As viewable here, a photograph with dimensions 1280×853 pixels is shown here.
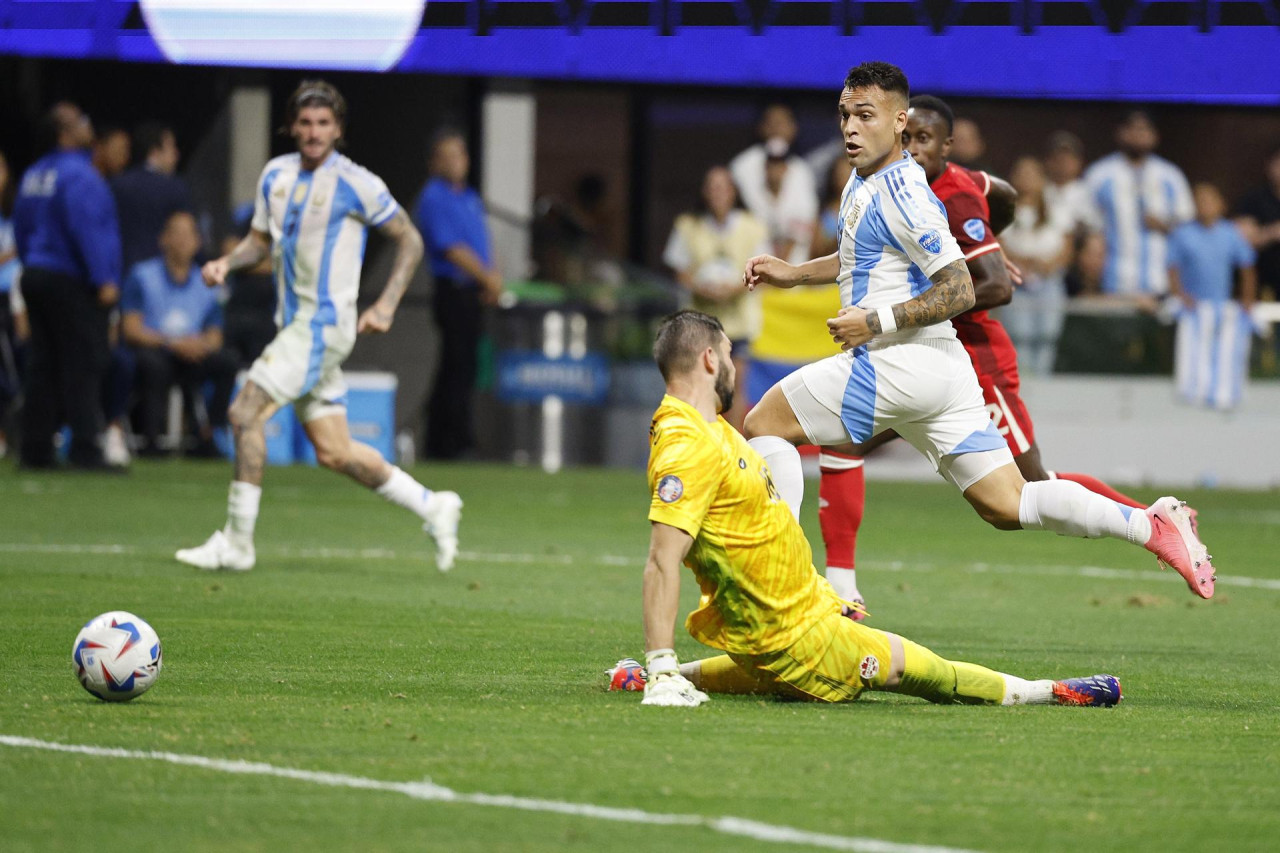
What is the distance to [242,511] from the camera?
10.1 metres

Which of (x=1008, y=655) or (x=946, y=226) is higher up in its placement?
(x=946, y=226)

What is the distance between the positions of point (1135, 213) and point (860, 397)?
42.9 feet

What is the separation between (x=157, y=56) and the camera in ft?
59.0

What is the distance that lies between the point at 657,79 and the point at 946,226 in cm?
1579

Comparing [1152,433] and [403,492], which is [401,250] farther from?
[1152,433]

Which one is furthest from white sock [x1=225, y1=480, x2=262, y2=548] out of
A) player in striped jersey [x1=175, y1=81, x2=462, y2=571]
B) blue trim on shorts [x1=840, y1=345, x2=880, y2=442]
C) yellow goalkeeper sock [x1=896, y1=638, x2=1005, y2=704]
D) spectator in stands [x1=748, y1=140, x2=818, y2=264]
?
spectator in stands [x1=748, y1=140, x2=818, y2=264]

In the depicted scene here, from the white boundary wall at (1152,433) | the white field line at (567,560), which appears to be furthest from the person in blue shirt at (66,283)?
the white boundary wall at (1152,433)

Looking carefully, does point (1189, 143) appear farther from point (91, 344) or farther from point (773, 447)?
point (773, 447)

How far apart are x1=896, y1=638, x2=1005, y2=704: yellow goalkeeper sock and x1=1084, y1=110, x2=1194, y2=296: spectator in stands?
45.8ft

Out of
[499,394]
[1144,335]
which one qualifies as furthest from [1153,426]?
[499,394]

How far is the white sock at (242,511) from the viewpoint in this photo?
33.2 ft

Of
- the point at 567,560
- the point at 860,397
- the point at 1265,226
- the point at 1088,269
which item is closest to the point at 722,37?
the point at 1088,269

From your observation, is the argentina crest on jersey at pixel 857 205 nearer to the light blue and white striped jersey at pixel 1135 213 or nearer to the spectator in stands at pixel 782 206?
the spectator in stands at pixel 782 206

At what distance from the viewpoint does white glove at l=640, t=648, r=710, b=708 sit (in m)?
6.09
